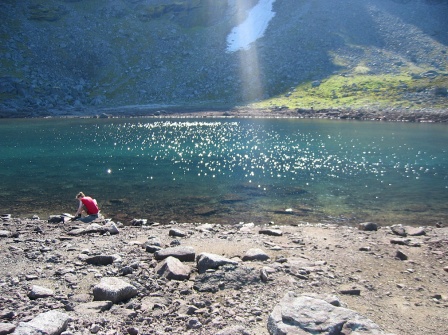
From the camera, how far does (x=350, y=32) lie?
126 m

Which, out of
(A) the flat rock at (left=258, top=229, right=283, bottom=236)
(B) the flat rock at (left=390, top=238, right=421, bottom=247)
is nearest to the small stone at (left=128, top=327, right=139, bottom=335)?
(A) the flat rock at (left=258, top=229, right=283, bottom=236)

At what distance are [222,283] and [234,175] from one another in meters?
23.3

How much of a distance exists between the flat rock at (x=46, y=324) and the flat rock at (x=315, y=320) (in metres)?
4.88

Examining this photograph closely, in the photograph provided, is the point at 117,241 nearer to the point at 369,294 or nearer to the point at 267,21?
the point at 369,294

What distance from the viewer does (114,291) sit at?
34.6ft

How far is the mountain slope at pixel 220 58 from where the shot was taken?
101000mm

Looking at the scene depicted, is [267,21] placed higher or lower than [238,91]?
higher

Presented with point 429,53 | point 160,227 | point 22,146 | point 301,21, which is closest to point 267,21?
point 301,21

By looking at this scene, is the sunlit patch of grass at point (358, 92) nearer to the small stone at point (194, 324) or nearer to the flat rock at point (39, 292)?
the small stone at point (194, 324)

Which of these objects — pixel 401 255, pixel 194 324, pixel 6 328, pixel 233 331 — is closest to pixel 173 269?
pixel 194 324

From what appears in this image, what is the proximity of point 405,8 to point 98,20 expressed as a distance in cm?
10953

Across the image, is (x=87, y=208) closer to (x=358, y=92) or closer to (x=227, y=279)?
(x=227, y=279)

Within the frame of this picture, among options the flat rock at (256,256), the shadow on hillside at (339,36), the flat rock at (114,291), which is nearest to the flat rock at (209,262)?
the flat rock at (256,256)

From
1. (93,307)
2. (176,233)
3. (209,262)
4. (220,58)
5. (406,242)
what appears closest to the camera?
(93,307)
